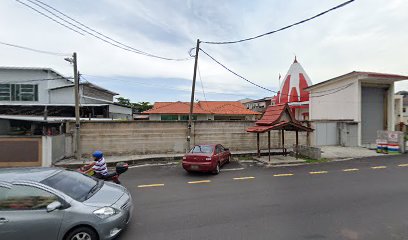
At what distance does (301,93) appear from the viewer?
32500mm

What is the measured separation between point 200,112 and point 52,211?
2751cm

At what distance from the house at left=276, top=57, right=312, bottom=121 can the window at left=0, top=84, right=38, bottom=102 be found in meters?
31.0

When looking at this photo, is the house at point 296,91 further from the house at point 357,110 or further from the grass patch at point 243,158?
the grass patch at point 243,158

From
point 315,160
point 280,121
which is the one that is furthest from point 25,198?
point 315,160

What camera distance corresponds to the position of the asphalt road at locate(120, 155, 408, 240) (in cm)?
473

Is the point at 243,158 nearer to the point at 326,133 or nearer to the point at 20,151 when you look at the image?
the point at 326,133

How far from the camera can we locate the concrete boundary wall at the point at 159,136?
47.3ft

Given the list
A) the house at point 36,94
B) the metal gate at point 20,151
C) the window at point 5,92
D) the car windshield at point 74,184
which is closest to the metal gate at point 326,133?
the car windshield at point 74,184

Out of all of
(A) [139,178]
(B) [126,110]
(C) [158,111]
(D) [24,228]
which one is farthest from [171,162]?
(B) [126,110]

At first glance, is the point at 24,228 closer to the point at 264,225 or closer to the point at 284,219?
the point at 264,225

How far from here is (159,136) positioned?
15.4 meters

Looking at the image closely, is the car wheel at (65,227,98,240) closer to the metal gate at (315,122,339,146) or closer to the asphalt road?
the asphalt road

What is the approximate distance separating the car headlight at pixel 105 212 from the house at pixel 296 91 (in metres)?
30.9

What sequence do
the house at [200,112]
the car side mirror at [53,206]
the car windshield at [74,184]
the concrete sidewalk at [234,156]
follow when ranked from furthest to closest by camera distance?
the house at [200,112] < the concrete sidewalk at [234,156] < the car windshield at [74,184] < the car side mirror at [53,206]
